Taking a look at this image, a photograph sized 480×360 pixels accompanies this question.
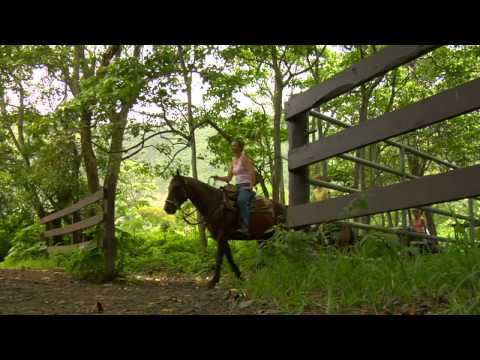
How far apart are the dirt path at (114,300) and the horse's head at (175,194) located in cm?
129

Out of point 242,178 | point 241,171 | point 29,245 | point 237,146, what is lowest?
point 29,245

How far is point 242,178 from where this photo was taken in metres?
7.87

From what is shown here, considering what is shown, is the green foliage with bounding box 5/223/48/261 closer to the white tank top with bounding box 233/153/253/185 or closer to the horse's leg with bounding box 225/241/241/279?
the horse's leg with bounding box 225/241/241/279

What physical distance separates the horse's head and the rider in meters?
0.62

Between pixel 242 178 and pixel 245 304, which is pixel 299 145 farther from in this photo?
pixel 242 178

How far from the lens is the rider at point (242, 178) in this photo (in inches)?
308

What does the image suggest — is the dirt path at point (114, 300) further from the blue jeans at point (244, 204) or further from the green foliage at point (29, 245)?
the green foliage at point (29, 245)

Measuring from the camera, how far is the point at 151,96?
40.9ft

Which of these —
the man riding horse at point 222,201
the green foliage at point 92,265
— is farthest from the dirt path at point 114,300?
the man riding horse at point 222,201

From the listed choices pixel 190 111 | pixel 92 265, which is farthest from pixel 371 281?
pixel 190 111

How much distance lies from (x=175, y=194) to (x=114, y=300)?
2.88 meters
